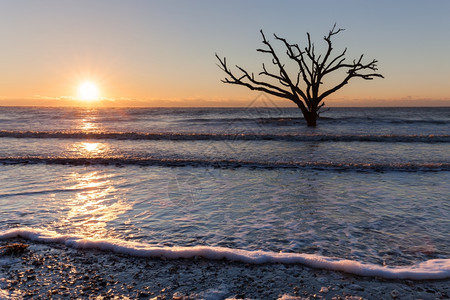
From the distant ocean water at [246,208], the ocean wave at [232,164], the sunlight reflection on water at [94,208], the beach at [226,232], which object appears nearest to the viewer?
the beach at [226,232]

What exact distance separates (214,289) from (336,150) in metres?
10.7

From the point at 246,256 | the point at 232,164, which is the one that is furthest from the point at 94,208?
the point at 232,164

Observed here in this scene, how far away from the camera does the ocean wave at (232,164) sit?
867cm

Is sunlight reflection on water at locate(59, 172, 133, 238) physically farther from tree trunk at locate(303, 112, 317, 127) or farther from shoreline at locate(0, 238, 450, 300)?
tree trunk at locate(303, 112, 317, 127)

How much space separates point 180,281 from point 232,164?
675 cm

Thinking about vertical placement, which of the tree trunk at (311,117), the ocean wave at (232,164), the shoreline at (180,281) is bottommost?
the shoreline at (180,281)

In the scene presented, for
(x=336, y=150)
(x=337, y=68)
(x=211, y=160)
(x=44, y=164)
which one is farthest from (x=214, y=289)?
(x=337, y=68)

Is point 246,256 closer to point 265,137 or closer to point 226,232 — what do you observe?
point 226,232

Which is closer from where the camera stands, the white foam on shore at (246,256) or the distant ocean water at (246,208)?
the white foam on shore at (246,256)

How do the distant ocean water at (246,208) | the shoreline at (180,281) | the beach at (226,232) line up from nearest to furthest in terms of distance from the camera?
the shoreline at (180,281) → the beach at (226,232) → the distant ocean water at (246,208)

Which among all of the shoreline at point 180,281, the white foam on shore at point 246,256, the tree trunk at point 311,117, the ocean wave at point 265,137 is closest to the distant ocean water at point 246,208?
the white foam on shore at point 246,256

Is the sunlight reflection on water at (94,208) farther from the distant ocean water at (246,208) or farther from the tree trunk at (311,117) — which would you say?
the tree trunk at (311,117)

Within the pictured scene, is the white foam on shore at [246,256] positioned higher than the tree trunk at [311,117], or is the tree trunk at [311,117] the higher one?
the tree trunk at [311,117]

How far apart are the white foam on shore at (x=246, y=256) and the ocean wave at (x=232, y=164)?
5637 mm
